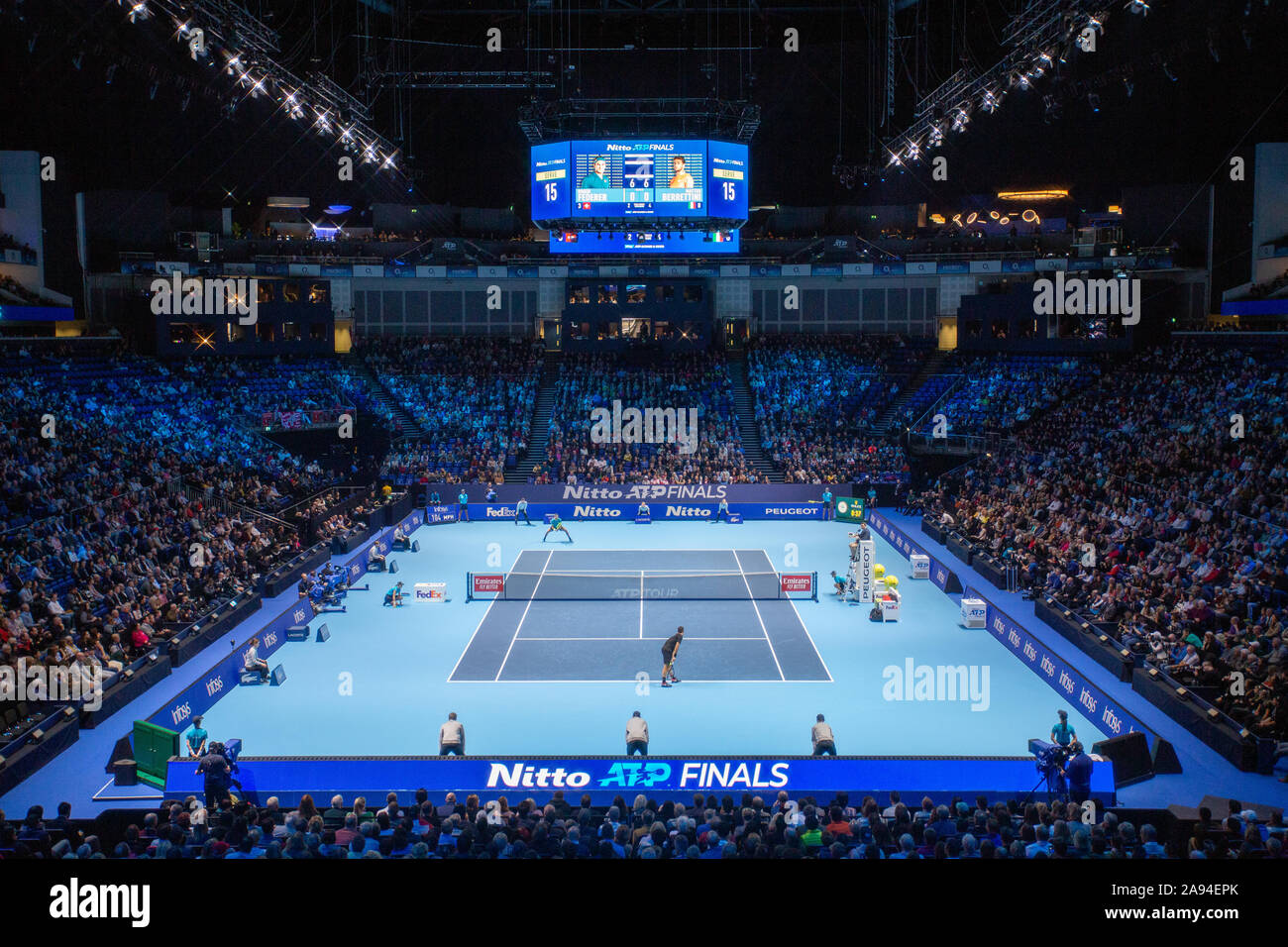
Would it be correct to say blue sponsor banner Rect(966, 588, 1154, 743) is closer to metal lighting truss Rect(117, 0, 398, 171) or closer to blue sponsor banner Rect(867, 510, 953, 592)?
blue sponsor banner Rect(867, 510, 953, 592)

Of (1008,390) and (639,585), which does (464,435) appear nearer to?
(639,585)

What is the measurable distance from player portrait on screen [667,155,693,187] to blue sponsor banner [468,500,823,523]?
13.4m

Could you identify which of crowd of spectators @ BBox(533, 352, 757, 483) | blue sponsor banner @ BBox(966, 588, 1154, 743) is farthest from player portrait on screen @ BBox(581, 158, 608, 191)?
blue sponsor banner @ BBox(966, 588, 1154, 743)

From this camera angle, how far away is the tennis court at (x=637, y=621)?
21.8 meters

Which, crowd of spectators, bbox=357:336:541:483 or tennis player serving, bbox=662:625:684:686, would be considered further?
crowd of spectators, bbox=357:336:541:483

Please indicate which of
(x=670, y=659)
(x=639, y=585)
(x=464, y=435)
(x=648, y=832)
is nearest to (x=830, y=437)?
(x=464, y=435)

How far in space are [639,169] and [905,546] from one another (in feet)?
64.0

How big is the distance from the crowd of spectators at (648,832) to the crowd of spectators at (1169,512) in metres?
6.44

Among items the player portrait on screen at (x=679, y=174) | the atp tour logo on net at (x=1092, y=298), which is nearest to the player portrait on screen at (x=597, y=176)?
the player portrait on screen at (x=679, y=174)

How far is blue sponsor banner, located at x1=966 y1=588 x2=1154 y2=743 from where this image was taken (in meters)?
16.5

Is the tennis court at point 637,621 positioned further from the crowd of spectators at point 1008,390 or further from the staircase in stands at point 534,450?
the crowd of spectators at point 1008,390

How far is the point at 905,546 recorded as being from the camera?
34.5 metres
